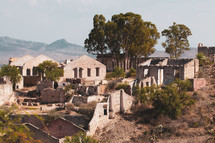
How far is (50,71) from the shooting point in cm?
3469

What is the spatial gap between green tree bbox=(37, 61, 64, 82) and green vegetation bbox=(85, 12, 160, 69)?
8.18 metres

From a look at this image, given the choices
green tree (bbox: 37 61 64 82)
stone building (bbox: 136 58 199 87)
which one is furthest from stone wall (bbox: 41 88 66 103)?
stone building (bbox: 136 58 199 87)

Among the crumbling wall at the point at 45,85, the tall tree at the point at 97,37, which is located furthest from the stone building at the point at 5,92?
the tall tree at the point at 97,37

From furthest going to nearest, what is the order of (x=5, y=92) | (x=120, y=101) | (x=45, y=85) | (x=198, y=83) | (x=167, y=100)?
(x=45, y=85), (x=198, y=83), (x=5, y=92), (x=120, y=101), (x=167, y=100)

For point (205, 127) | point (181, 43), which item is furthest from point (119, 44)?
point (205, 127)

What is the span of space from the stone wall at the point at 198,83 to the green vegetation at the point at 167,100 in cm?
301

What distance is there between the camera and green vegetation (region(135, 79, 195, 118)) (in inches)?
963

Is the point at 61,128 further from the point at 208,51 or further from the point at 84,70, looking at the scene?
the point at 208,51

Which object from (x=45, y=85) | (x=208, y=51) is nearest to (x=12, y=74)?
(x=45, y=85)

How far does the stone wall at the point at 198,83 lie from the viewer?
2944 centimetres

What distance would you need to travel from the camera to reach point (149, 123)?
24.4m

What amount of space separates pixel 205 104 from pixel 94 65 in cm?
1648

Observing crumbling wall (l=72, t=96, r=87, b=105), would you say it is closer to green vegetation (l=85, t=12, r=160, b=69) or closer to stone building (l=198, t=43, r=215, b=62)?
green vegetation (l=85, t=12, r=160, b=69)

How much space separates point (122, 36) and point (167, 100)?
59.6ft
